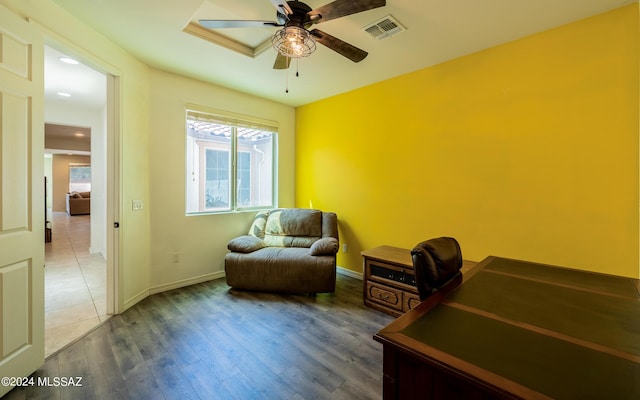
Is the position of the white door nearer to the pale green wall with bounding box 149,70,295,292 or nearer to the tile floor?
the tile floor

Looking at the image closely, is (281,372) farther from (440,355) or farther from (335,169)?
(335,169)

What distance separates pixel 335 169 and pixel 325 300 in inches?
75.2

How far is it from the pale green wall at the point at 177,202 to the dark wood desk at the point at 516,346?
3.23 metres

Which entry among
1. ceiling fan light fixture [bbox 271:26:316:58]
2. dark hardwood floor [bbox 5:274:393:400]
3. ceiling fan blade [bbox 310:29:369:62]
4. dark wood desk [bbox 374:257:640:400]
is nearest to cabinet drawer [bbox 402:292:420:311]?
dark hardwood floor [bbox 5:274:393:400]

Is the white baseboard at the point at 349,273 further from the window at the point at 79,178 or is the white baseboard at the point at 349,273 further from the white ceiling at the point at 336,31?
the window at the point at 79,178

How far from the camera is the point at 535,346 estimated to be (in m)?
0.85

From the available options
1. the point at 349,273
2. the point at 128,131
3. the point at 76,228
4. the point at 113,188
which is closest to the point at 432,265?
the point at 349,273

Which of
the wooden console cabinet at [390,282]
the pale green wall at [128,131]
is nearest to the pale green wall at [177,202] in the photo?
the pale green wall at [128,131]

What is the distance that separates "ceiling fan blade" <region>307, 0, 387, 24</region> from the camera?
1.56 metres

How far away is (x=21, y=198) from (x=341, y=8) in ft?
7.89

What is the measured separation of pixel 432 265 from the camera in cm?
131

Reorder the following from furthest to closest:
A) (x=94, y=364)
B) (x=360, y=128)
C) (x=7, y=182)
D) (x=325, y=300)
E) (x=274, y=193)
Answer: (x=274, y=193) → (x=360, y=128) → (x=325, y=300) → (x=94, y=364) → (x=7, y=182)

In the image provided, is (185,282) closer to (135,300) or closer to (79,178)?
(135,300)

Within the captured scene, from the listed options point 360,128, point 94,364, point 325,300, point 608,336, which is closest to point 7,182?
point 94,364
